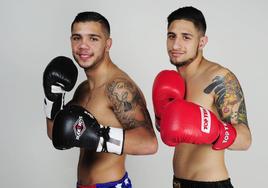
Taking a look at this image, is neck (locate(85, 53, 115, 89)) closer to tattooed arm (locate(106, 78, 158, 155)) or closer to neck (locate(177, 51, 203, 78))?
tattooed arm (locate(106, 78, 158, 155))

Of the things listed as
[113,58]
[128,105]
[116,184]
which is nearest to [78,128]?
[128,105]

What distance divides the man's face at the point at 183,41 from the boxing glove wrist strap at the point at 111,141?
593mm

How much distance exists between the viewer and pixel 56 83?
2.82 meters

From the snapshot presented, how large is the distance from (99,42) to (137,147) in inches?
28.1

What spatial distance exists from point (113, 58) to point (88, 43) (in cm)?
116

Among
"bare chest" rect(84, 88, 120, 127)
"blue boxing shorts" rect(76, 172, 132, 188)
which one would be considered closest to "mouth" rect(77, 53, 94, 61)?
"bare chest" rect(84, 88, 120, 127)

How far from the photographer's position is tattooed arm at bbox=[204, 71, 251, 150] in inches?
94.0

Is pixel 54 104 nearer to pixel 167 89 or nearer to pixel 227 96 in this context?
pixel 167 89

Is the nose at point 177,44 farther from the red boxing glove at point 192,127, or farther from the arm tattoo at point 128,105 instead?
the red boxing glove at point 192,127

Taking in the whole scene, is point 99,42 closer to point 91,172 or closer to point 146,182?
point 91,172

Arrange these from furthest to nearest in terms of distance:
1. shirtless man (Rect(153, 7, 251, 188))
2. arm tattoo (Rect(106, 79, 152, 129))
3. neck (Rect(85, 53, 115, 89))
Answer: neck (Rect(85, 53, 115, 89)) → arm tattoo (Rect(106, 79, 152, 129)) → shirtless man (Rect(153, 7, 251, 188))

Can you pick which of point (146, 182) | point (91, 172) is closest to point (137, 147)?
point (91, 172)

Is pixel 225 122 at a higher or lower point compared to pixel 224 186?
higher

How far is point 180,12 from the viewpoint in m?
2.60
